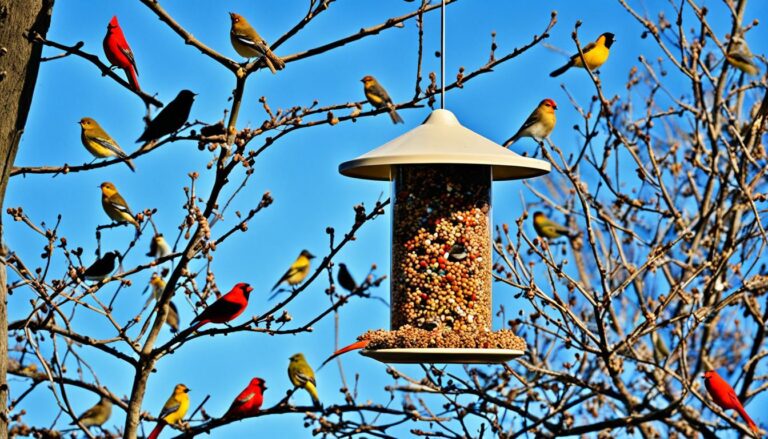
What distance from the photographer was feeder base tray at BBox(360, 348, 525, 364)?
4586 mm

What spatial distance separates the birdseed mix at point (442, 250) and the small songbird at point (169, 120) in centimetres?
154

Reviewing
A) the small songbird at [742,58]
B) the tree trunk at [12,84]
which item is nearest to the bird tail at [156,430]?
the tree trunk at [12,84]

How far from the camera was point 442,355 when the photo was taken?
4609 millimetres

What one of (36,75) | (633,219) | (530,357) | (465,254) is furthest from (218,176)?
(633,219)

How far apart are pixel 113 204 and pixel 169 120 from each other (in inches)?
101

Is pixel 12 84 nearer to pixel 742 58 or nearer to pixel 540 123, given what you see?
pixel 540 123

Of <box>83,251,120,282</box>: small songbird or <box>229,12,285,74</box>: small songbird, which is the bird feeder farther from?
<box>83,251,120,282</box>: small songbird

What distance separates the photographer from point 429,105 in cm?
584

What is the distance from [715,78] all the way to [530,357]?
310 cm

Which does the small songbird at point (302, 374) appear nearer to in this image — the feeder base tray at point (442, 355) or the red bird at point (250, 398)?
the red bird at point (250, 398)

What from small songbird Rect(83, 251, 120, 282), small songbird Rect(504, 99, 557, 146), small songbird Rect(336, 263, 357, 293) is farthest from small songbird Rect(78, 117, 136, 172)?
small songbird Rect(504, 99, 557, 146)

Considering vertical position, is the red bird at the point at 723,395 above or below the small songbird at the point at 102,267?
below

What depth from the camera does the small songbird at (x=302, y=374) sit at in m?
8.58

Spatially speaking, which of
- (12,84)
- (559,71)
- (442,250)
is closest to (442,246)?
(442,250)
